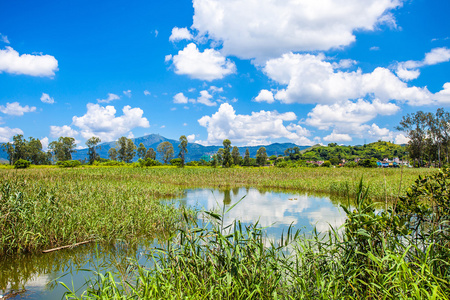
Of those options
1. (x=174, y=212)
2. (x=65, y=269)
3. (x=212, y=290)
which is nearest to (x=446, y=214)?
(x=212, y=290)

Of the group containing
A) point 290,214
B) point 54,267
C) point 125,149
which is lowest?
point 290,214

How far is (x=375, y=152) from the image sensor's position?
111 m

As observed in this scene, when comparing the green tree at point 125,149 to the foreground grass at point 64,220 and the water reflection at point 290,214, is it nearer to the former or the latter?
→ the water reflection at point 290,214

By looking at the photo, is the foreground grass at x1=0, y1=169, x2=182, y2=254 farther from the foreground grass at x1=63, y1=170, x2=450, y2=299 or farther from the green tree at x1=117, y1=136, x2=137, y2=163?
the green tree at x1=117, y1=136, x2=137, y2=163

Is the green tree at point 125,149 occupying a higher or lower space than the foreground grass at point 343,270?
higher

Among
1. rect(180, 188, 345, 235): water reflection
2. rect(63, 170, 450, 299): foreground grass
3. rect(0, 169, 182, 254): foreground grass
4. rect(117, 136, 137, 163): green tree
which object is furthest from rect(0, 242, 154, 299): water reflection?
rect(117, 136, 137, 163): green tree

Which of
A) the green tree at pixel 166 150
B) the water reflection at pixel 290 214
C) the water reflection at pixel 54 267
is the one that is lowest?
the water reflection at pixel 290 214

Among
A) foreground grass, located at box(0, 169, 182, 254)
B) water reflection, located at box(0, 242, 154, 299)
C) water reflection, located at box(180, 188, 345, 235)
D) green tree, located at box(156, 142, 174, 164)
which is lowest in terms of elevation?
water reflection, located at box(180, 188, 345, 235)

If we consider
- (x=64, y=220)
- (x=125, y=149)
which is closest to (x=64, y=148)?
(x=125, y=149)

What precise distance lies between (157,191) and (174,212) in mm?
6476

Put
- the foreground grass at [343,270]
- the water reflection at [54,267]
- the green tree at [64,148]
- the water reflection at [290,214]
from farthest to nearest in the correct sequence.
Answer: the green tree at [64,148], the water reflection at [290,214], the water reflection at [54,267], the foreground grass at [343,270]

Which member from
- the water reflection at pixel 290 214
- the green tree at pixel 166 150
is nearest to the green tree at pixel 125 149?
the green tree at pixel 166 150

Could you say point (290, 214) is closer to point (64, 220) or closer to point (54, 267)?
point (64, 220)

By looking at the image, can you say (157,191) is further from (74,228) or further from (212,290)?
(212,290)
